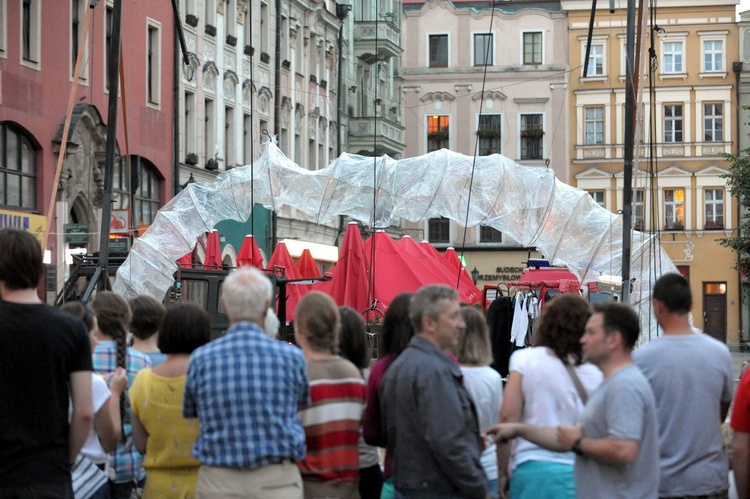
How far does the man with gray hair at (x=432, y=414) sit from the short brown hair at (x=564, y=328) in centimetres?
64

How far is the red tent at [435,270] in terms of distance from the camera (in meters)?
21.2

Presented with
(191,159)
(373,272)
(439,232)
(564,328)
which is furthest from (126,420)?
(439,232)

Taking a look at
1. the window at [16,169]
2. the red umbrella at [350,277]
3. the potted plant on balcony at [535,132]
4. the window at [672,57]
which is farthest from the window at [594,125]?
the red umbrella at [350,277]

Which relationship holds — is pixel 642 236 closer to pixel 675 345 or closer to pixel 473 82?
pixel 675 345

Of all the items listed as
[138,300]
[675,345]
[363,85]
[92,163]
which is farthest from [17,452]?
[363,85]

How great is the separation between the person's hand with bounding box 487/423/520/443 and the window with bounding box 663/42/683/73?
59883mm

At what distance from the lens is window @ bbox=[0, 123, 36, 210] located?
2616cm

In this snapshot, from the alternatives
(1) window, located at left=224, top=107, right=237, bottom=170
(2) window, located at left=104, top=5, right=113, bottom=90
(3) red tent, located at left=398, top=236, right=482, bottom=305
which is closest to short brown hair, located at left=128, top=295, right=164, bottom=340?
(3) red tent, located at left=398, top=236, right=482, bottom=305

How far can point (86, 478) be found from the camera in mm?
6832

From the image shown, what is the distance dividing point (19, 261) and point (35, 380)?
18.5 inches

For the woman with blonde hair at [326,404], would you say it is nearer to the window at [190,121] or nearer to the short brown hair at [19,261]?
the short brown hair at [19,261]

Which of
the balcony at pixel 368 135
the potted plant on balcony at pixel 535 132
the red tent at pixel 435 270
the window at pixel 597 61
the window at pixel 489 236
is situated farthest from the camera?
the potted plant on balcony at pixel 535 132

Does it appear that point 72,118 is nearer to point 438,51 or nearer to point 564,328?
point 564,328

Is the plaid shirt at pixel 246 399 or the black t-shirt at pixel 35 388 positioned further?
the plaid shirt at pixel 246 399
